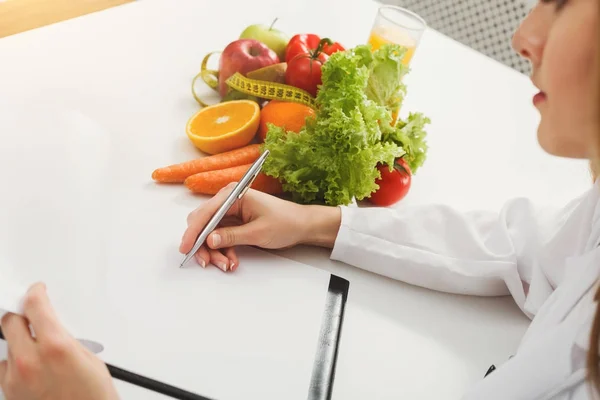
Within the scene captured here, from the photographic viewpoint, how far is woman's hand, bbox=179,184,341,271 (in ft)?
2.88

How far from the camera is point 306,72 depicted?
1.18 m

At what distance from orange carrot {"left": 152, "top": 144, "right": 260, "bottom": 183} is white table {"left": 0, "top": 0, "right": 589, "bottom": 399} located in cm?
6

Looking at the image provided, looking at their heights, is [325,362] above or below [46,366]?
below

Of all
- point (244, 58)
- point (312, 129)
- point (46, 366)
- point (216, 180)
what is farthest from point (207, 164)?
point (46, 366)

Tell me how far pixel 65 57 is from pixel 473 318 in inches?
38.9

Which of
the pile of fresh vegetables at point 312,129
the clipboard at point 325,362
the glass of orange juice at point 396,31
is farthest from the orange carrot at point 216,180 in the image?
the glass of orange juice at point 396,31

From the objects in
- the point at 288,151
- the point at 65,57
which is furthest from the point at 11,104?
the point at 288,151

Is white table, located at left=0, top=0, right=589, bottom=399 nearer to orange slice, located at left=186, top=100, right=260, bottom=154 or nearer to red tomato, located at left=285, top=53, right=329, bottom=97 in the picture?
orange slice, located at left=186, top=100, right=260, bottom=154

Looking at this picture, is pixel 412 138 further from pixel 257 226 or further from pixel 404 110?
pixel 257 226

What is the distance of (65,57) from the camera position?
1291mm

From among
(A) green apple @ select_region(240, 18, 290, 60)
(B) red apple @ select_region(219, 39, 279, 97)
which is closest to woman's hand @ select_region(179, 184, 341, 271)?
(B) red apple @ select_region(219, 39, 279, 97)

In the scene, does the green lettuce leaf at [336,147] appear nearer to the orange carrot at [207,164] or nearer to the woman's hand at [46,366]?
the orange carrot at [207,164]

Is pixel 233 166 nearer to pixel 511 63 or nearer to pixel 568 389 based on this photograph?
pixel 568 389

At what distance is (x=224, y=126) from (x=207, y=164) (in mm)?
121
